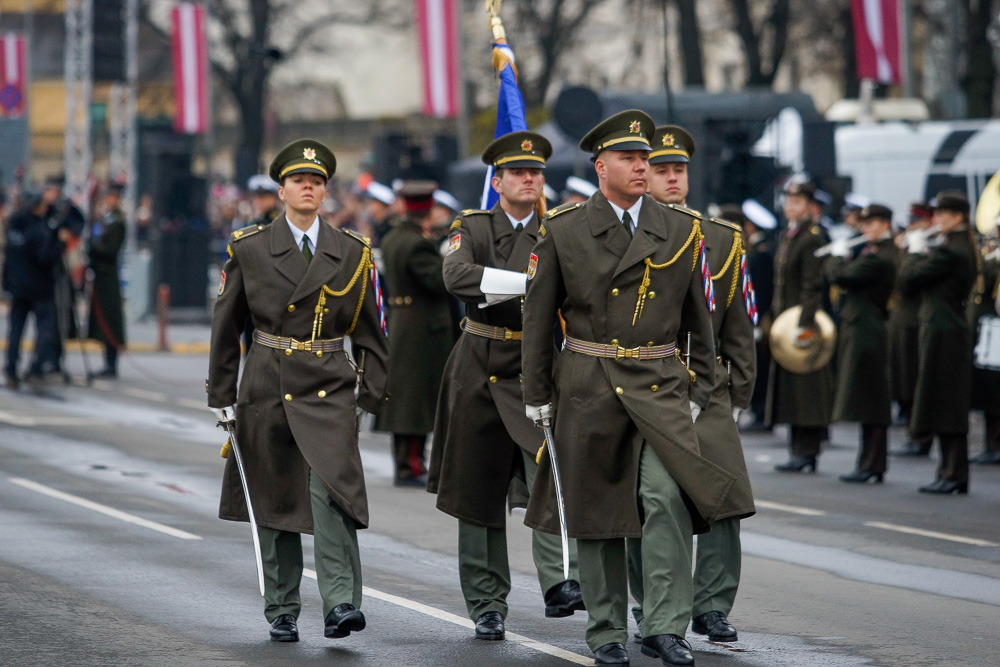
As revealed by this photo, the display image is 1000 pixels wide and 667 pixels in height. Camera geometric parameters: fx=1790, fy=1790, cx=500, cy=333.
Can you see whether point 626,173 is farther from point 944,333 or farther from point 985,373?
point 985,373

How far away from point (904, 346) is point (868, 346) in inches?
92.5

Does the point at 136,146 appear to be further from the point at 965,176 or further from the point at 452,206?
the point at 452,206

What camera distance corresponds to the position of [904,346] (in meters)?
15.7

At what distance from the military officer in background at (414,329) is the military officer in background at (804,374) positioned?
2.72 m

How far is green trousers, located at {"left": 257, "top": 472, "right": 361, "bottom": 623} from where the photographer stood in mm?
7219

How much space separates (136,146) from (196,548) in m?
28.3

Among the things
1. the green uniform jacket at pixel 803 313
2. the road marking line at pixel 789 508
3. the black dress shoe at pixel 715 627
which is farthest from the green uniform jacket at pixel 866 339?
the black dress shoe at pixel 715 627

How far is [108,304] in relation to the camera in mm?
19750

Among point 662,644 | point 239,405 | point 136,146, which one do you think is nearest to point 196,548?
point 239,405

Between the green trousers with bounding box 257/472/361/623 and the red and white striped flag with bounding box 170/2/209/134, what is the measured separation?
2495 centimetres

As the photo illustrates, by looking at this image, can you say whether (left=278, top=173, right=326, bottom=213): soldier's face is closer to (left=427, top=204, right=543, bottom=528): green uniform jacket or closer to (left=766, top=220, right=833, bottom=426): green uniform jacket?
(left=427, top=204, right=543, bottom=528): green uniform jacket

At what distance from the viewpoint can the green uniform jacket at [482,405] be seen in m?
7.69

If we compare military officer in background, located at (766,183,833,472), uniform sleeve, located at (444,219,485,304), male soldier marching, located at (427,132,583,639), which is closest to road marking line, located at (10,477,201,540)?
male soldier marching, located at (427,132,583,639)

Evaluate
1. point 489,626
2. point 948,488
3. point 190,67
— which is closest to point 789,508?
point 948,488
